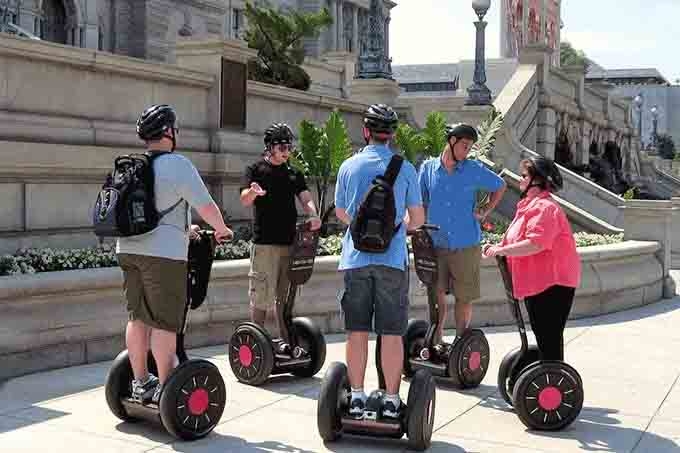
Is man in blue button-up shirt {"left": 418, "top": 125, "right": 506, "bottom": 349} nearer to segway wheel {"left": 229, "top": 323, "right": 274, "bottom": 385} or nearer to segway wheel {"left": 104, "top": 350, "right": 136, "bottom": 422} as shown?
segway wheel {"left": 229, "top": 323, "right": 274, "bottom": 385}

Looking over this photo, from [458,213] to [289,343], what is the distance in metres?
1.68

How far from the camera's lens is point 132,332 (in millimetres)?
5891

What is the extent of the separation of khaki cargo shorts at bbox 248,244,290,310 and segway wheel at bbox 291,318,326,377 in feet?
1.26

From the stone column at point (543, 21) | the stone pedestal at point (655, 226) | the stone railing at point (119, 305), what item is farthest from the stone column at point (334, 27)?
the stone railing at point (119, 305)

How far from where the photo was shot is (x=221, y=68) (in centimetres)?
1255

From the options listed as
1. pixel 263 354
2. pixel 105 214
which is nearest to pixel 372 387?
pixel 263 354

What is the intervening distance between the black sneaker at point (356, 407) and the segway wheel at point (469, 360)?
181 cm

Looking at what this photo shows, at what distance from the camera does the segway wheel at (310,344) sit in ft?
25.4

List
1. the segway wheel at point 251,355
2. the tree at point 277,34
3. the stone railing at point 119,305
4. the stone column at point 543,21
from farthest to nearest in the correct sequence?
the stone column at point 543,21 → the tree at point 277,34 → the stone railing at point 119,305 → the segway wheel at point 251,355

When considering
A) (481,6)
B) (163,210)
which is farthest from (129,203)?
(481,6)

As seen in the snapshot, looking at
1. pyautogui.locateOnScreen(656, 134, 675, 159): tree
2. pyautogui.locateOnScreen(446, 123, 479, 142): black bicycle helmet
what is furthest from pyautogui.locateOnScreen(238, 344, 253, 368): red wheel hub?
pyautogui.locateOnScreen(656, 134, 675, 159): tree

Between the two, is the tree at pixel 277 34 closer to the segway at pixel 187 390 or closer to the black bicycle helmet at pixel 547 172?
the black bicycle helmet at pixel 547 172

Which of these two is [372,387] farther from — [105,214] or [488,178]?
[105,214]

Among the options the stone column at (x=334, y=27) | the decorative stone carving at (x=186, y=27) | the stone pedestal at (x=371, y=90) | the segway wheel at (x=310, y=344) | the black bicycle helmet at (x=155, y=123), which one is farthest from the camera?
the stone column at (x=334, y=27)
